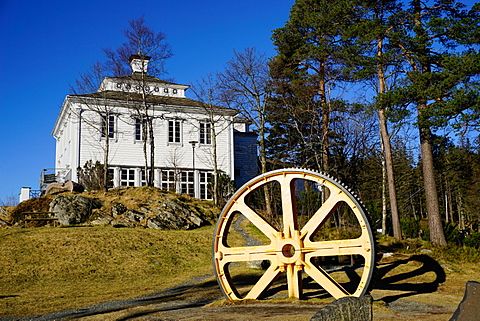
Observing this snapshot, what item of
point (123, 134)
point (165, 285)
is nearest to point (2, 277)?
point (165, 285)

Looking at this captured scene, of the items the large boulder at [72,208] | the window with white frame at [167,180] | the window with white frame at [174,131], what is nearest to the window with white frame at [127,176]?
the window with white frame at [167,180]

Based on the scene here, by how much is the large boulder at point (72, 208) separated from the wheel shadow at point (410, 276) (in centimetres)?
1555

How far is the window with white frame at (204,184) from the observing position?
123 feet

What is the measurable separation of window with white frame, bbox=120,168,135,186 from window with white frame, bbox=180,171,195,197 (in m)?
3.70

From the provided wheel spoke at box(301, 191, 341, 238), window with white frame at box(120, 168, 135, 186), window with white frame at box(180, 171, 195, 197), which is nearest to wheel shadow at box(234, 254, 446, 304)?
wheel spoke at box(301, 191, 341, 238)

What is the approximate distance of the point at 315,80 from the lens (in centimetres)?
2775

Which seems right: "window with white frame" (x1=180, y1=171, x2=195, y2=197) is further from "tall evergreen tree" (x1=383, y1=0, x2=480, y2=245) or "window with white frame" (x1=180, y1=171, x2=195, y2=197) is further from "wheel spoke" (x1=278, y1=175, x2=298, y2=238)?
"wheel spoke" (x1=278, y1=175, x2=298, y2=238)

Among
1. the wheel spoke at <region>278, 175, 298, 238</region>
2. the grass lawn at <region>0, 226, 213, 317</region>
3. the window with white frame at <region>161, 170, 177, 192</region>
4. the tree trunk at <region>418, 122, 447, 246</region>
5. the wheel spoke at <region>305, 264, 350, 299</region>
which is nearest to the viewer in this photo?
the wheel spoke at <region>305, 264, 350, 299</region>

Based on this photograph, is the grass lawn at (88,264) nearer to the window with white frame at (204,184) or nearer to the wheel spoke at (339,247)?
the wheel spoke at (339,247)

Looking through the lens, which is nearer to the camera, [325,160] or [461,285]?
[461,285]

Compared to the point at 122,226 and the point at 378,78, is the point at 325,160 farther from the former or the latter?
the point at 122,226

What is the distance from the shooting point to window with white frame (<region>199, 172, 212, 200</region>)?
37.5 m

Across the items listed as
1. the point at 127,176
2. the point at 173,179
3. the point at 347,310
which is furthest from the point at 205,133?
the point at 347,310

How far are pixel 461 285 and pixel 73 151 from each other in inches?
1127
